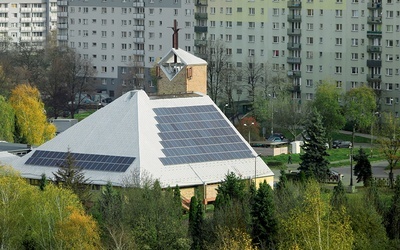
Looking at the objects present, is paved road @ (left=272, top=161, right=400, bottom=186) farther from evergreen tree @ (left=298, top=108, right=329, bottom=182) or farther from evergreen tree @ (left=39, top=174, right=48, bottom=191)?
evergreen tree @ (left=39, top=174, right=48, bottom=191)

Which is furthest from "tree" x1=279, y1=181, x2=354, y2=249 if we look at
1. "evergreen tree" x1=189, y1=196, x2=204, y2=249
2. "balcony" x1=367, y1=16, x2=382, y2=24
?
"balcony" x1=367, y1=16, x2=382, y2=24

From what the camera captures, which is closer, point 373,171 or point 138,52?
point 373,171

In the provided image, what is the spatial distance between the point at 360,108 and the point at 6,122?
1049 inches

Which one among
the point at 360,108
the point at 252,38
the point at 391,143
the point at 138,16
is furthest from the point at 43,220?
the point at 138,16

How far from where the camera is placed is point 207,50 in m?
163

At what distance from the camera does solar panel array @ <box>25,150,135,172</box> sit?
108250 millimetres

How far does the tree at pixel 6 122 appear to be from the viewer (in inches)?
5384

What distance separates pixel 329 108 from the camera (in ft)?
470

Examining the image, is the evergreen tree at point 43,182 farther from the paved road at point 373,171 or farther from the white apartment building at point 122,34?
the white apartment building at point 122,34

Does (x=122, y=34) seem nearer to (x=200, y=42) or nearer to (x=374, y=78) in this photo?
(x=200, y=42)

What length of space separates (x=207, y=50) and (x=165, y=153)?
53948mm

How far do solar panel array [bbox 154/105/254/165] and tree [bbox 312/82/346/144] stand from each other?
998 inches

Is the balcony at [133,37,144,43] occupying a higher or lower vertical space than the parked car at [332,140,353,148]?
higher

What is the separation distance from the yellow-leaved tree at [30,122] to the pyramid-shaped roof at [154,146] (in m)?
22.2
